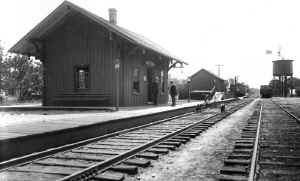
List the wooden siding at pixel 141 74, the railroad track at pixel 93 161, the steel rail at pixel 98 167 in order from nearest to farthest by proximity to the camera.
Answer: the steel rail at pixel 98 167
the railroad track at pixel 93 161
the wooden siding at pixel 141 74

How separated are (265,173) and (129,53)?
12103 mm

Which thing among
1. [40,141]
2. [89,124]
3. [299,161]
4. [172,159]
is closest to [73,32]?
[89,124]

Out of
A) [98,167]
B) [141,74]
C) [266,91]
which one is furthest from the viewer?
[266,91]

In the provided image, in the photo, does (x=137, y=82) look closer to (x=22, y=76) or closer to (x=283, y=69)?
(x=22, y=76)

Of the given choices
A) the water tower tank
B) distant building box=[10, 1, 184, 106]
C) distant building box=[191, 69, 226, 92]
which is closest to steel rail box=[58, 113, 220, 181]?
distant building box=[10, 1, 184, 106]

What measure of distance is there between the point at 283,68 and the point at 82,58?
53993mm

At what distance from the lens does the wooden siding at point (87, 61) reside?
616 inches

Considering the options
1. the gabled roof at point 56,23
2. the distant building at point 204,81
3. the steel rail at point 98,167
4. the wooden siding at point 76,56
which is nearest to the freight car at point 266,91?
the distant building at point 204,81

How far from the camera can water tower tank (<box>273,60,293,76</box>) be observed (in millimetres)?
60875

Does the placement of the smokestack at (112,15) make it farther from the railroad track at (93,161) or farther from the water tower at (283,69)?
the water tower at (283,69)

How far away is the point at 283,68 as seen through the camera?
61156 millimetres

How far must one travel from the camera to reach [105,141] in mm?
7371

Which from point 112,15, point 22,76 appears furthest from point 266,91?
point 112,15

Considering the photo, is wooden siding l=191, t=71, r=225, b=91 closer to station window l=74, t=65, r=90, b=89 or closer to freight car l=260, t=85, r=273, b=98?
freight car l=260, t=85, r=273, b=98
